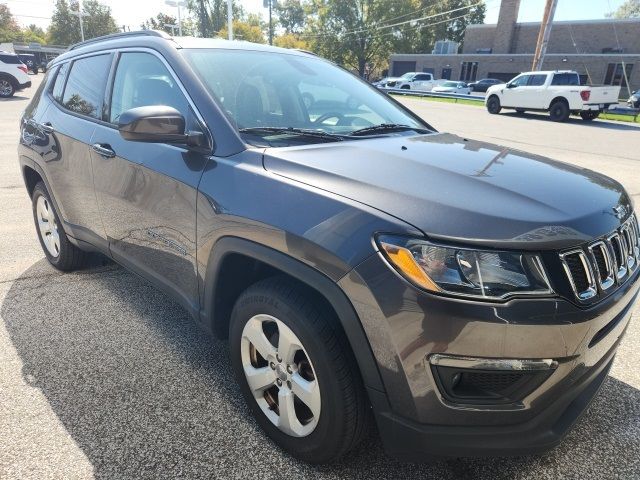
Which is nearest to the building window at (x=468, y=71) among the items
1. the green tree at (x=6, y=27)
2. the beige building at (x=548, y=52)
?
the beige building at (x=548, y=52)

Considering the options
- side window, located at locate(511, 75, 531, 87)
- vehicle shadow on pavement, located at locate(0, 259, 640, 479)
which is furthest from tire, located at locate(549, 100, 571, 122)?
vehicle shadow on pavement, located at locate(0, 259, 640, 479)

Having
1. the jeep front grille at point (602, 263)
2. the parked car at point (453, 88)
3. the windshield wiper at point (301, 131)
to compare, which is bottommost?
the parked car at point (453, 88)

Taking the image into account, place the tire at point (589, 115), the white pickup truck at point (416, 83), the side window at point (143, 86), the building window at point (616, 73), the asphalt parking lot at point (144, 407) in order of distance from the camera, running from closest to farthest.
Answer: the asphalt parking lot at point (144, 407) < the side window at point (143, 86) < the tire at point (589, 115) < the white pickup truck at point (416, 83) < the building window at point (616, 73)

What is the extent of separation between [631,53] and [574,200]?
46951mm

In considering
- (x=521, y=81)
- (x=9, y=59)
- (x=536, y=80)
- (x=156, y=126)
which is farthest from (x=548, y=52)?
(x=156, y=126)

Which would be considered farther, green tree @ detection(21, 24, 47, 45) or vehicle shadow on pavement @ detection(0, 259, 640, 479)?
green tree @ detection(21, 24, 47, 45)

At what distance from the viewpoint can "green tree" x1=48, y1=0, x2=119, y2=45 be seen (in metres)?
77.8

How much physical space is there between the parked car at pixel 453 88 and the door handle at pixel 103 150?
32151 mm

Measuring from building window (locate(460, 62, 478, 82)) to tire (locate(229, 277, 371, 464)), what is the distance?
5080cm

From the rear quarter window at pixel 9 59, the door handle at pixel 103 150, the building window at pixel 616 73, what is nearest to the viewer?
the door handle at pixel 103 150

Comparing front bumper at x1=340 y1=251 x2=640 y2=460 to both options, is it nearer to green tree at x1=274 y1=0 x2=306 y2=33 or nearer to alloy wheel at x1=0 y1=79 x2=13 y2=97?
alloy wheel at x1=0 y1=79 x2=13 y2=97

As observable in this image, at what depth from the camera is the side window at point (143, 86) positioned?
248 centimetres

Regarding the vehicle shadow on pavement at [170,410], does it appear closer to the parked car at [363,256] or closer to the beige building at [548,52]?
the parked car at [363,256]

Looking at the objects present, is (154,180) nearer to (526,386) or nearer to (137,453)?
(137,453)
